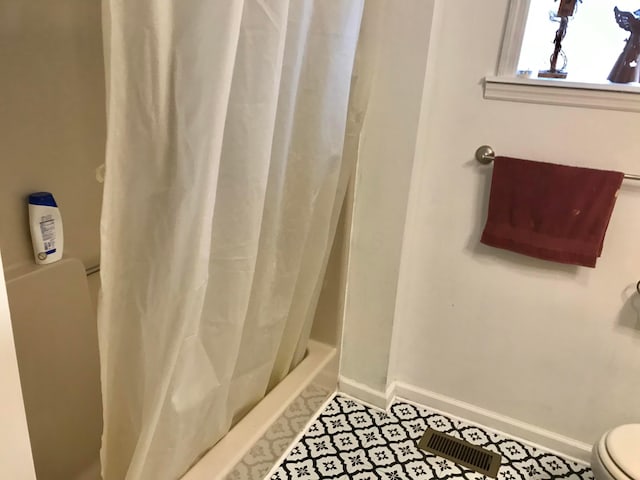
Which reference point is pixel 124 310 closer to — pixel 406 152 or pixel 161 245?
pixel 161 245

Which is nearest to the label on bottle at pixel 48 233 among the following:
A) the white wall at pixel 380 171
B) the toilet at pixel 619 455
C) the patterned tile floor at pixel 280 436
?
the patterned tile floor at pixel 280 436

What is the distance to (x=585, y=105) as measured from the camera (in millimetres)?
1441

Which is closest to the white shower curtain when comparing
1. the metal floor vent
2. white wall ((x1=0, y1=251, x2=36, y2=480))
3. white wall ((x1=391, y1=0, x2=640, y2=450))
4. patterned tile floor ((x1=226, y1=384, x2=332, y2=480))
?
patterned tile floor ((x1=226, y1=384, x2=332, y2=480))

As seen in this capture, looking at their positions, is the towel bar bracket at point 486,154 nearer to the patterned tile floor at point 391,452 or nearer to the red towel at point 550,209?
the red towel at point 550,209

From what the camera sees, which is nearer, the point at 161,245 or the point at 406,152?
the point at 161,245

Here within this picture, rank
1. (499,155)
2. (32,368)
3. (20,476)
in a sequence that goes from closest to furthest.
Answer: (20,476)
(32,368)
(499,155)

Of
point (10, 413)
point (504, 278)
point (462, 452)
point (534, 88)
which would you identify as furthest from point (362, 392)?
point (10, 413)

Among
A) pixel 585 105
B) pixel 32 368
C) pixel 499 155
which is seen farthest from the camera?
pixel 499 155

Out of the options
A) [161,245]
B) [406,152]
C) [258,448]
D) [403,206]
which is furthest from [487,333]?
[161,245]

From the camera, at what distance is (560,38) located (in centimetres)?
152

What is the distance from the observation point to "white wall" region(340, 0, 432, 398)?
1502mm

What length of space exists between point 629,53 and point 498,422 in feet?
4.06

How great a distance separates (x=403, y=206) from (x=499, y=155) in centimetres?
32

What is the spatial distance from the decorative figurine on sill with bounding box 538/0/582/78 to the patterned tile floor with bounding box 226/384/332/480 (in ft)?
4.02
